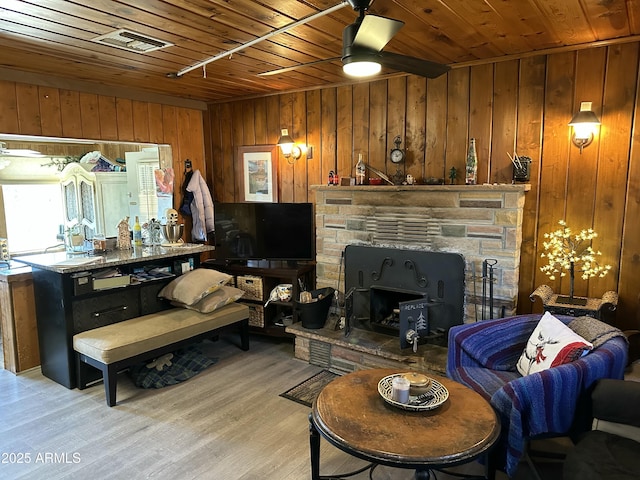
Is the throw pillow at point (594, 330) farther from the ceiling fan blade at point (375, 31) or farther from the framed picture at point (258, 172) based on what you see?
the framed picture at point (258, 172)

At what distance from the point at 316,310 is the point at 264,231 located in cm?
104

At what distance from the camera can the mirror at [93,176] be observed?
515 cm

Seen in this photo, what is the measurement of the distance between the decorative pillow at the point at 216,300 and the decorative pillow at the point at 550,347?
2.33m

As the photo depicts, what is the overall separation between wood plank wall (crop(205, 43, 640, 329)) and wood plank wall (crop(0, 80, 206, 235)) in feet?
5.30

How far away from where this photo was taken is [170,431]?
2.73 m

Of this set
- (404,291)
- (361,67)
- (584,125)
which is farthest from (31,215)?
(584,125)

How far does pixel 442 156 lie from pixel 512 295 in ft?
3.99

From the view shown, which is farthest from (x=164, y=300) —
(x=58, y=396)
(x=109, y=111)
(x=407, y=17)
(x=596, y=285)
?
(x=596, y=285)

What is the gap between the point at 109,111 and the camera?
415cm

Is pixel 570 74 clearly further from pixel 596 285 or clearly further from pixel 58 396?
pixel 58 396

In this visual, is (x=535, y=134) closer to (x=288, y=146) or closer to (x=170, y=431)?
(x=288, y=146)

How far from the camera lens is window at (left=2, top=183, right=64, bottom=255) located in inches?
213

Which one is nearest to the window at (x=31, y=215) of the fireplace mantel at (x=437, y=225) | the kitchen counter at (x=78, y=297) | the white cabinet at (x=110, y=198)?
the white cabinet at (x=110, y=198)

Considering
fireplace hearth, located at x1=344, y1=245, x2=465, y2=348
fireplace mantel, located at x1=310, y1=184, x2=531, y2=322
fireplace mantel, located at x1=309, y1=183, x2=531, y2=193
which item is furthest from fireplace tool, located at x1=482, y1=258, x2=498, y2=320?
fireplace mantel, located at x1=309, y1=183, x2=531, y2=193
